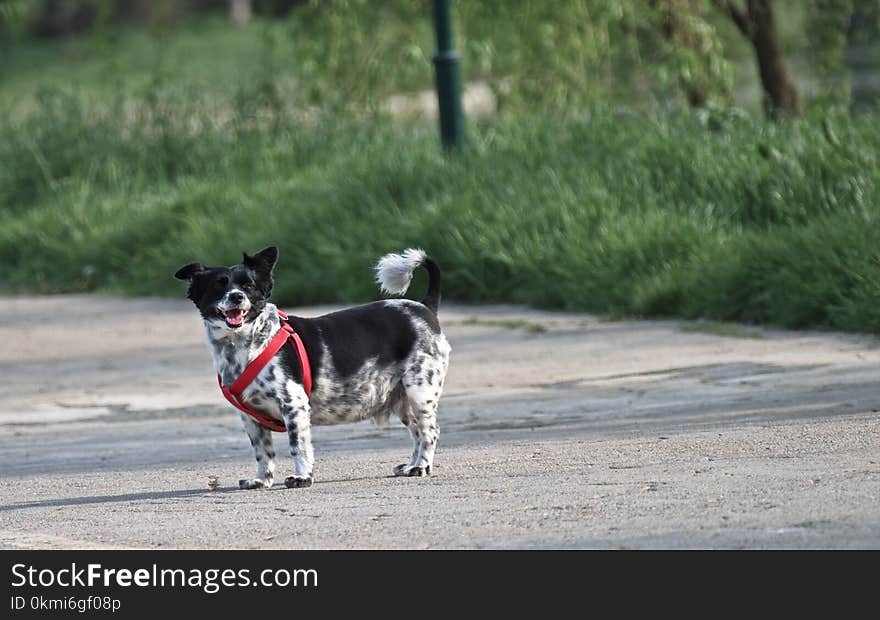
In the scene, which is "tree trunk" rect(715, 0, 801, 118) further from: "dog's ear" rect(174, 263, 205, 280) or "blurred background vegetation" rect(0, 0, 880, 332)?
"dog's ear" rect(174, 263, 205, 280)

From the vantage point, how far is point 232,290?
655 cm

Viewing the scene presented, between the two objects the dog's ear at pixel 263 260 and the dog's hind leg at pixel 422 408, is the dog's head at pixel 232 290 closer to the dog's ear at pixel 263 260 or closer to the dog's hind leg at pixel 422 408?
the dog's ear at pixel 263 260

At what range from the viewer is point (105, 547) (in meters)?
5.67

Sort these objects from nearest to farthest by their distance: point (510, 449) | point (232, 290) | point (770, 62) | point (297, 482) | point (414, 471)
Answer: point (232, 290), point (297, 482), point (414, 471), point (510, 449), point (770, 62)

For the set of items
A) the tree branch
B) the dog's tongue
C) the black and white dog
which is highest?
the tree branch

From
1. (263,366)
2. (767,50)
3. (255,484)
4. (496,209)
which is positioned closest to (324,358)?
(263,366)

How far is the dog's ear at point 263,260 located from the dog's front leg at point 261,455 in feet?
2.04

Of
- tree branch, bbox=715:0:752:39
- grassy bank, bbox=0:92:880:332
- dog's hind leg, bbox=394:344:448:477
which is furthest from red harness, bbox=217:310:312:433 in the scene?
tree branch, bbox=715:0:752:39

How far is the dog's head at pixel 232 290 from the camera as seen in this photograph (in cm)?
654

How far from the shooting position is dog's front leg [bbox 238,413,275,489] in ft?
22.4

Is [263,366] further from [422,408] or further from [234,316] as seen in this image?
[422,408]

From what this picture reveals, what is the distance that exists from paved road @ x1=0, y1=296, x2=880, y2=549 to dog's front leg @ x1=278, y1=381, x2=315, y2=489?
8 cm

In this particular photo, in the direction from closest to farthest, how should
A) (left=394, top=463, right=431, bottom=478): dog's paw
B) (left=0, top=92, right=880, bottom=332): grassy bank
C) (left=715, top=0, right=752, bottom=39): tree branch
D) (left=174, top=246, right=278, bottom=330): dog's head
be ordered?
1. (left=174, top=246, right=278, bottom=330): dog's head
2. (left=394, top=463, right=431, bottom=478): dog's paw
3. (left=0, top=92, right=880, bottom=332): grassy bank
4. (left=715, top=0, right=752, bottom=39): tree branch

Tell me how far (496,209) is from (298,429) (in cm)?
631
